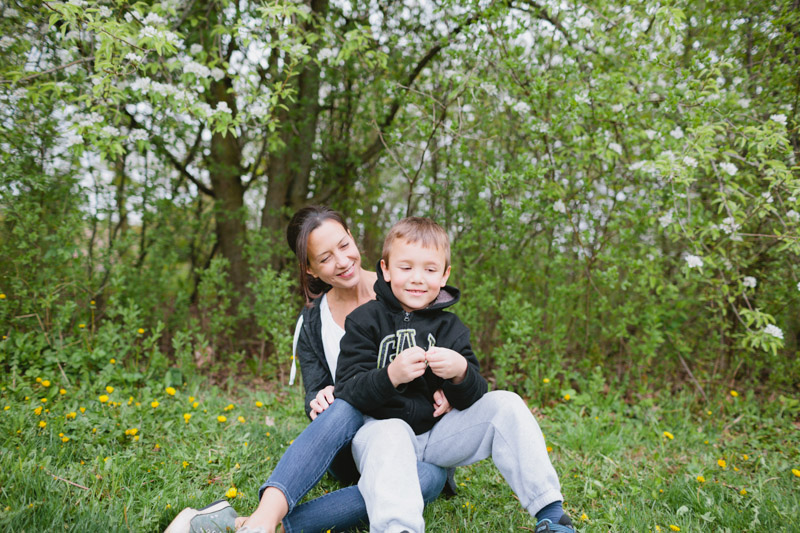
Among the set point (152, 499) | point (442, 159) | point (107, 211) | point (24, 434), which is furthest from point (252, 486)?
point (442, 159)

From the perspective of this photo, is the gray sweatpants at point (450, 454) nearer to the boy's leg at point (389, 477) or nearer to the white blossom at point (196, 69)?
the boy's leg at point (389, 477)

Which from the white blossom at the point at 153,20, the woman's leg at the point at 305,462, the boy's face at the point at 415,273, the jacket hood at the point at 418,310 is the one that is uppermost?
the white blossom at the point at 153,20

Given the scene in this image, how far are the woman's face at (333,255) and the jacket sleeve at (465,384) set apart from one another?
53 centimetres

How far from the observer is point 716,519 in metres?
1.93

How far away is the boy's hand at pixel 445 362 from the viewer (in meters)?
1.57

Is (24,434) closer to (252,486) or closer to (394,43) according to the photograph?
(252,486)

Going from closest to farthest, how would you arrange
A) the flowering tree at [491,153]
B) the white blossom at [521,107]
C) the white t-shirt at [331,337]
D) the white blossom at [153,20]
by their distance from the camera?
1. the white t-shirt at [331,337]
2. the white blossom at [153,20]
3. the flowering tree at [491,153]
4. the white blossom at [521,107]

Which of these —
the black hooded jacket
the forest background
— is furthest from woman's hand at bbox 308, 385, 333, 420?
the forest background

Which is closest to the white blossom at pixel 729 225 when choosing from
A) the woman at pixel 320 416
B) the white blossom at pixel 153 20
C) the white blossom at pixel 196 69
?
the woman at pixel 320 416

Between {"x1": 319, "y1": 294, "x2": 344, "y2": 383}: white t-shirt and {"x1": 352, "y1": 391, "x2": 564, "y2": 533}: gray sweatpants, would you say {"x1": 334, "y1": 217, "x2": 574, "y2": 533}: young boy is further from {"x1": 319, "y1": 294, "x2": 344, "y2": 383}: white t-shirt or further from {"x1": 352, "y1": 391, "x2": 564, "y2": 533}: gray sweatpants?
{"x1": 319, "y1": 294, "x2": 344, "y2": 383}: white t-shirt

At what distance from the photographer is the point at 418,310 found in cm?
182

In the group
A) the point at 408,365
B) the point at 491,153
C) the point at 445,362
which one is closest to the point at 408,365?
the point at 408,365

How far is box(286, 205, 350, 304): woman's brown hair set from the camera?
2.11 meters

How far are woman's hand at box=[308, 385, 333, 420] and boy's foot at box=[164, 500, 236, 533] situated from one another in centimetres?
42
